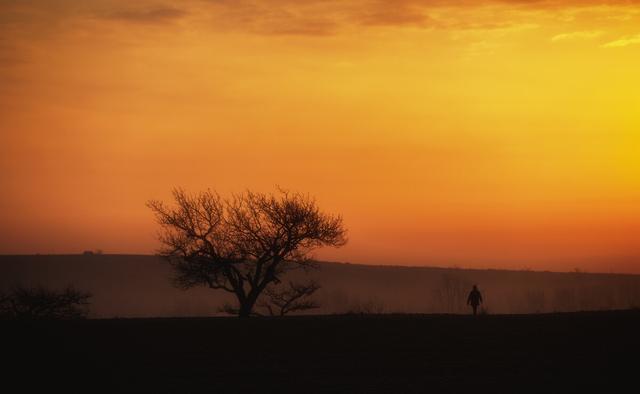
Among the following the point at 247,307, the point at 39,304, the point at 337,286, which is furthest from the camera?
the point at 337,286

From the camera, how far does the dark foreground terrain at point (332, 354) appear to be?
2934cm

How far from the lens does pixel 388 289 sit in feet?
587

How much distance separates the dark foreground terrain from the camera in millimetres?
29344

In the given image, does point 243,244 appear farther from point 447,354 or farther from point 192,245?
point 447,354

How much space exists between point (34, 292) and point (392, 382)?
89.0ft

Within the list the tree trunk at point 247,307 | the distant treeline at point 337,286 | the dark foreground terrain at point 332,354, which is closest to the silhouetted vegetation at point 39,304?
the dark foreground terrain at point 332,354

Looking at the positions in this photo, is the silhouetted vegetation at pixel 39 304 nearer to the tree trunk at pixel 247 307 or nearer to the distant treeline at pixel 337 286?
the tree trunk at pixel 247 307

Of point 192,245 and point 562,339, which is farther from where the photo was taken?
point 192,245

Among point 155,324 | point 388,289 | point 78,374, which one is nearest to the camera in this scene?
point 78,374

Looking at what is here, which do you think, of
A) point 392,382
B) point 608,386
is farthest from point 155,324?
point 608,386

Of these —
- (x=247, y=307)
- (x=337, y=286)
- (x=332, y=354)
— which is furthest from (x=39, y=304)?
(x=337, y=286)

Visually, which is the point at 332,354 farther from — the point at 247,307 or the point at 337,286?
the point at 337,286

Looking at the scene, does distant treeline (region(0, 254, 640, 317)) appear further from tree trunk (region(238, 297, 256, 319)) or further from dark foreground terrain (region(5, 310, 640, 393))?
dark foreground terrain (region(5, 310, 640, 393))

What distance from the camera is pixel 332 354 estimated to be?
34281 millimetres
